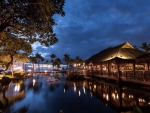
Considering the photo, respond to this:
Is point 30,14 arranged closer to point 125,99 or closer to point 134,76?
point 125,99

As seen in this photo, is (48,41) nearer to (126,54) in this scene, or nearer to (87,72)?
(126,54)

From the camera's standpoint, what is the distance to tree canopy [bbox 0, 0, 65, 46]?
258 inches

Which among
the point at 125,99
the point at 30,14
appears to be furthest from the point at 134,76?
the point at 30,14

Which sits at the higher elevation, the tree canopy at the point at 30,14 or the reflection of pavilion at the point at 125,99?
the tree canopy at the point at 30,14

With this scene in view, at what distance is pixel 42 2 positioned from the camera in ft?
20.6

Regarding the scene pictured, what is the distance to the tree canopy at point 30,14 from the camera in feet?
21.5

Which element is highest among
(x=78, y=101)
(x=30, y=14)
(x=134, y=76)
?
(x=30, y=14)

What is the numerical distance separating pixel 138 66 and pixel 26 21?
22199mm

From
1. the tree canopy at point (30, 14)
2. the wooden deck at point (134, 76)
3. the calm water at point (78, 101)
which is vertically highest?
the tree canopy at point (30, 14)

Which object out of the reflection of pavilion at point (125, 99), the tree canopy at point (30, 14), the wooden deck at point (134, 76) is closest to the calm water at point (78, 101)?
the reflection of pavilion at point (125, 99)

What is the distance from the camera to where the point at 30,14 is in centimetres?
714

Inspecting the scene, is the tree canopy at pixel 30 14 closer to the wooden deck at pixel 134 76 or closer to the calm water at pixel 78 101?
the calm water at pixel 78 101

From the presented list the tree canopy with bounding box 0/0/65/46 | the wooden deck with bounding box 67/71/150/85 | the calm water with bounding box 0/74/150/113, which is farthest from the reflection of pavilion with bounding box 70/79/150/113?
the tree canopy with bounding box 0/0/65/46

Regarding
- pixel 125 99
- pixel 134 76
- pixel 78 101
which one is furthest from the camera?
pixel 134 76
